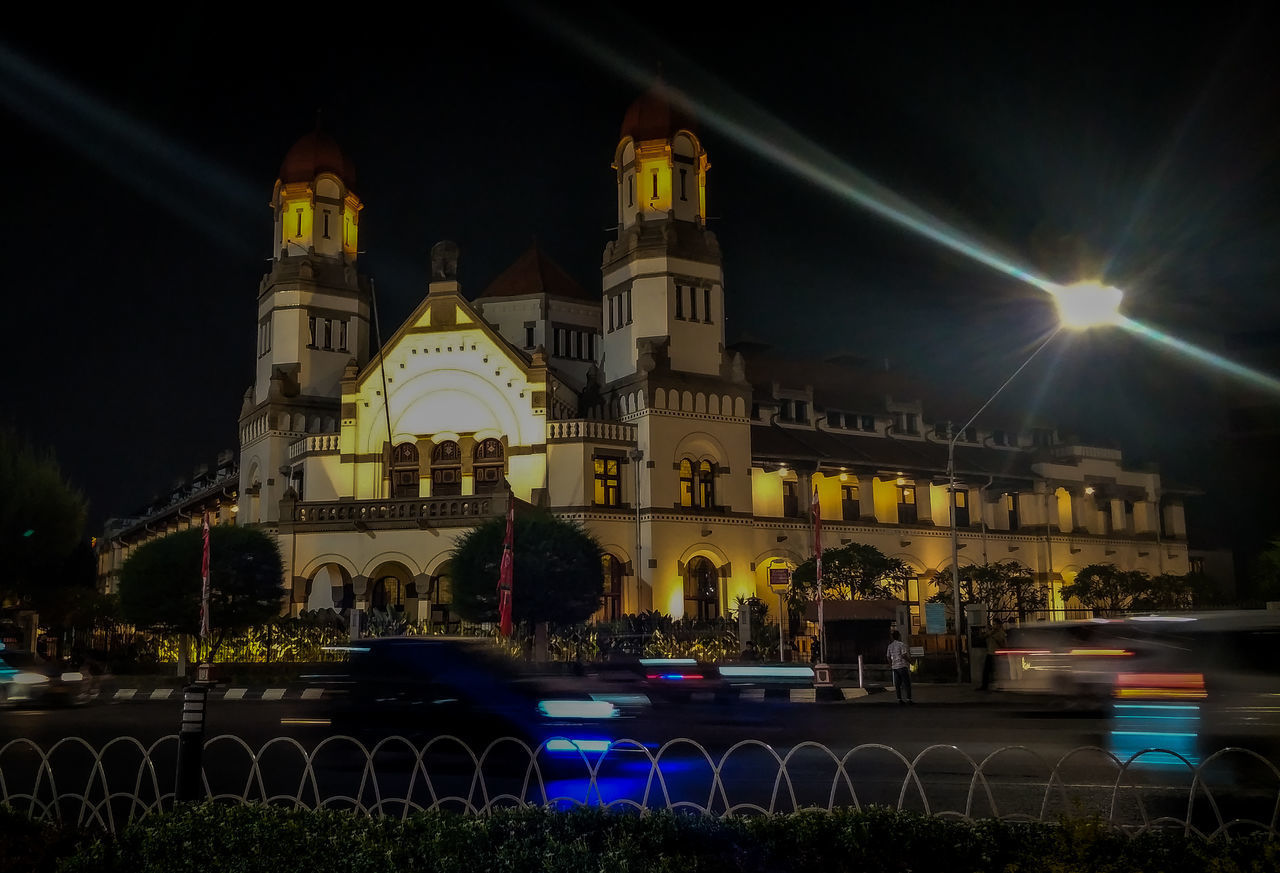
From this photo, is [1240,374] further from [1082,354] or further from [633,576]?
[633,576]

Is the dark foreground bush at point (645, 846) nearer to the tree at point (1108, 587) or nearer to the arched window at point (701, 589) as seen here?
the arched window at point (701, 589)

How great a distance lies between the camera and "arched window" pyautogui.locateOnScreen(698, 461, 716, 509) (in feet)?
167

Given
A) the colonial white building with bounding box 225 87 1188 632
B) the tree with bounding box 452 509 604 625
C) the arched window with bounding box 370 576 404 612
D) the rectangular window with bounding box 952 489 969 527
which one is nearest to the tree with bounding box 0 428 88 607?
the colonial white building with bounding box 225 87 1188 632

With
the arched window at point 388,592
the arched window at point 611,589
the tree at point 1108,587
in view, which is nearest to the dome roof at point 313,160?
the arched window at point 388,592

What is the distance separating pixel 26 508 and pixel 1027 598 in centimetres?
4751

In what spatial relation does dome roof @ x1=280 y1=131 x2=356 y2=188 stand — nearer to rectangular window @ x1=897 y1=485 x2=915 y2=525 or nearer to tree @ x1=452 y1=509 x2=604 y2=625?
tree @ x1=452 y1=509 x2=604 y2=625

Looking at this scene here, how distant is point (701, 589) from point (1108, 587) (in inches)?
881

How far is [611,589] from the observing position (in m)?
48.3

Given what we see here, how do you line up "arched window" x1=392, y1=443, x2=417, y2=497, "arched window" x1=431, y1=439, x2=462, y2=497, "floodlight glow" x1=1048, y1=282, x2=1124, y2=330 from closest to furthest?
1. "floodlight glow" x1=1048, y1=282, x2=1124, y2=330
2. "arched window" x1=431, y1=439, x2=462, y2=497
3. "arched window" x1=392, y1=443, x2=417, y2=497

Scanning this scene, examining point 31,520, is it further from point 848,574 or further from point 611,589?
point 848,574

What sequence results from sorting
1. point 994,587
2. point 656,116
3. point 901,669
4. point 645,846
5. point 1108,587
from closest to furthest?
1. point 645,846
2. point 901,669
3. point 656,116
4. point 994,587
5. point 1108,587

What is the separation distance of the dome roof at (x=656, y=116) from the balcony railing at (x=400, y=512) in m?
18.4

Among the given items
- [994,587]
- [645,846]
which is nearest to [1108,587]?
[994,587]

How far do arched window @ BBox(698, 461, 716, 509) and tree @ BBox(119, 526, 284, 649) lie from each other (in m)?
18.1
